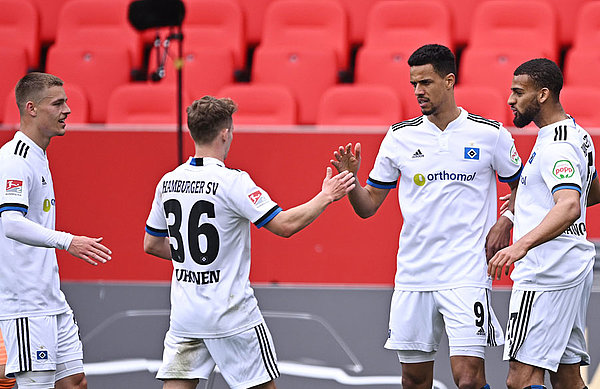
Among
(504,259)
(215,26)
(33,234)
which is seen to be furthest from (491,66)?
(33,234)

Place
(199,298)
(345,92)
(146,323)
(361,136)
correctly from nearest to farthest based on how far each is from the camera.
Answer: (199,298)
(146,323)
(361,136)
(345,92)

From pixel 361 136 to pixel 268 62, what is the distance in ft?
7.94

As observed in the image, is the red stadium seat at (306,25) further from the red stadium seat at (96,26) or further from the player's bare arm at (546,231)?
the player's bare arm at (546,231)

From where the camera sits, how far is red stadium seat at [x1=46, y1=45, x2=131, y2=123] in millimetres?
9406

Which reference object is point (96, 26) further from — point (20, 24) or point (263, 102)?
point (263, 102)

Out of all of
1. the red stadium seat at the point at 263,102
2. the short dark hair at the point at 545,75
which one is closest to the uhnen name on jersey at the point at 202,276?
the short dark hair at the point at 545,75

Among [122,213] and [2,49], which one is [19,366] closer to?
[122,213]

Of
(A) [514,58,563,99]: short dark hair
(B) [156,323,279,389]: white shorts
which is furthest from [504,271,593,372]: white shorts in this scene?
(B) [156,323,279,389]: white shorts

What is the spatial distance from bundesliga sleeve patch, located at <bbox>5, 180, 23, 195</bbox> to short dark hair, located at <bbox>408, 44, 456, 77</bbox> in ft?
7.08

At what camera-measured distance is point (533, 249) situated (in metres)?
4.71

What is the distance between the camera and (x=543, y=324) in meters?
4.62

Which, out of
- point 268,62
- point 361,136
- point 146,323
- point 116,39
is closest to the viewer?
point 146,323

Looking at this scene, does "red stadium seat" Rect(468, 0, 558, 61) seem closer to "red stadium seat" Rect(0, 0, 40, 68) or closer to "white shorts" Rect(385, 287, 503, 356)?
"red stadium seat" Rect(0, 0, 40, 68)

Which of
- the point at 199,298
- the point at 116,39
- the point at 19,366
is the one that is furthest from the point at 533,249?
the point at 116,39
